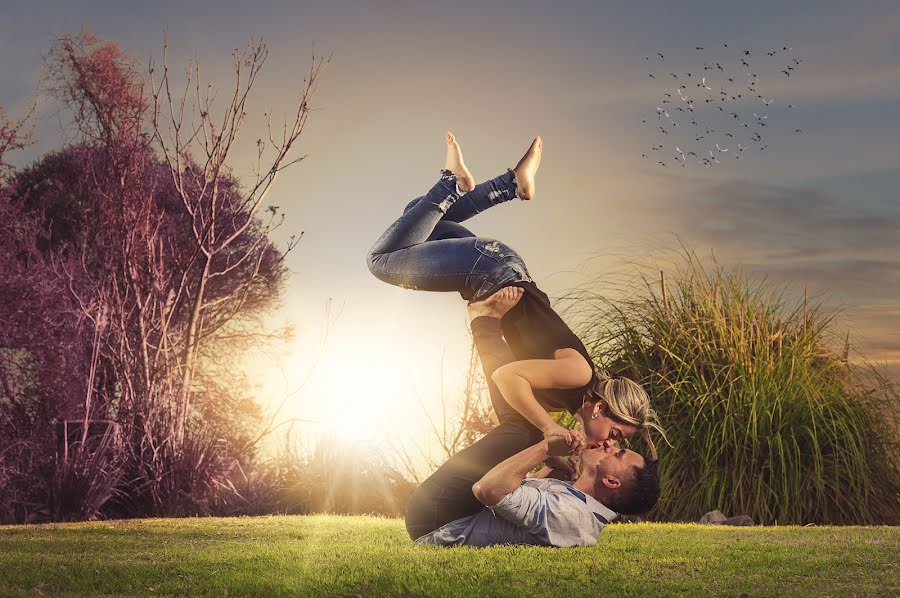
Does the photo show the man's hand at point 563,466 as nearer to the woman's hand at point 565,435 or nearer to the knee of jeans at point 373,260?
the woman's hand at point 565,435

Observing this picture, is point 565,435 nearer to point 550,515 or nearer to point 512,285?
point 550,515

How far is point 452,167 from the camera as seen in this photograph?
4945 mm

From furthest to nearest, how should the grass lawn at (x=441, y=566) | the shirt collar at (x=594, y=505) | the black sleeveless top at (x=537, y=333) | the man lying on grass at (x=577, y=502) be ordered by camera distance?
the shirt collar at (x=594, y=505) < the man lying on grass at (x=577, y=502) < the black sleeveless top at (x=537, y=333) < the grass lawn at (x=441, y=566)

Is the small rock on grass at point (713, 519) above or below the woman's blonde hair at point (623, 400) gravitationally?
below

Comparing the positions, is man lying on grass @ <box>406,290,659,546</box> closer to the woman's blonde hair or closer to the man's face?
the man's face

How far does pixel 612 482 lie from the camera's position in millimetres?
4840

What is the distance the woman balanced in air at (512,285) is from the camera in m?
4.48

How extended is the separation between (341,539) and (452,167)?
2.78m

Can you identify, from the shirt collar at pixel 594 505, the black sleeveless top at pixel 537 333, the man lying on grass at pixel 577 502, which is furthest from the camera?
the shirt collar at pixel 594 505

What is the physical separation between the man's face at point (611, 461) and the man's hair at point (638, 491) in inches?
1.4

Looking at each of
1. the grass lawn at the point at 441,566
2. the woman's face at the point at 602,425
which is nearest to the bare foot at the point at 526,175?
the woman's face at the point at 602,425

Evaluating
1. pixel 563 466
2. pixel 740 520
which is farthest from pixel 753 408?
pixel 563 466

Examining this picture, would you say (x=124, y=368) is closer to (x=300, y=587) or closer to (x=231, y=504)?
(x=231, y=504)

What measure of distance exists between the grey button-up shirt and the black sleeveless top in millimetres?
549
